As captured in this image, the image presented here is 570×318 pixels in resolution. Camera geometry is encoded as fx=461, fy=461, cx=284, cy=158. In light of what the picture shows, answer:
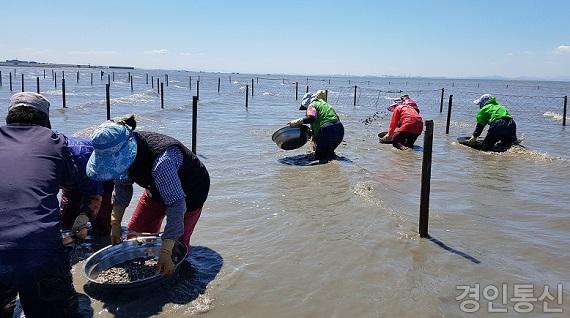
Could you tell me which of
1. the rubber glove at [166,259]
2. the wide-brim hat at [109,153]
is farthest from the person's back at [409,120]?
the wide-brim hat at [109,153]

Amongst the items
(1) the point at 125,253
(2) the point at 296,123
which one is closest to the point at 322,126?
(2) the point at 296,123

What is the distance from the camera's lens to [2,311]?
289cm

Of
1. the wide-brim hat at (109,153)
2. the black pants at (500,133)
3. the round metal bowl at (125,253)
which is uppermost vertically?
the wide-brim hat at (109,153)

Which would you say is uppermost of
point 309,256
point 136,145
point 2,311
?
point 136,145

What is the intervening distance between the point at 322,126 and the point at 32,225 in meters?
8.00

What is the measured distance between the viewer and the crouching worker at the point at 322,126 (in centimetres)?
1016

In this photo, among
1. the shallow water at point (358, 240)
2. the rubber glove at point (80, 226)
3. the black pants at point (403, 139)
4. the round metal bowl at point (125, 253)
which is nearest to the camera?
the rubber glove at point (80, 226)

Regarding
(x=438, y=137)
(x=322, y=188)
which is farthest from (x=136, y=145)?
(x=438, y=137)

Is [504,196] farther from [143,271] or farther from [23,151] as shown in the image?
[23,151]

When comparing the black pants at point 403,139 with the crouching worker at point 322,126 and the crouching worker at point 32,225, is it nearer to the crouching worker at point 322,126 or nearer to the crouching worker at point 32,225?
the crouching worker at point 322,126

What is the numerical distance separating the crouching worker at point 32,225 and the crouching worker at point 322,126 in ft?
24.7

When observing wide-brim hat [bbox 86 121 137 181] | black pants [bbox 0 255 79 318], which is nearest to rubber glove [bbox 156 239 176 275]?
wide-brim hat [bbox 86 121 137 181]

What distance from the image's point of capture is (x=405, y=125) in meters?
12.5

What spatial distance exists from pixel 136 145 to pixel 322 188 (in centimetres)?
499
